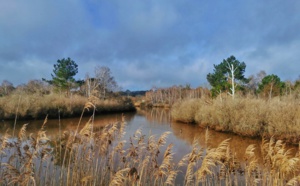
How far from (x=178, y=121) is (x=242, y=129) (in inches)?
423

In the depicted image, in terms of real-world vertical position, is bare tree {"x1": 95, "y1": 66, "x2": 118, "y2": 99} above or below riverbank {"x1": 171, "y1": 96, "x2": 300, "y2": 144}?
above

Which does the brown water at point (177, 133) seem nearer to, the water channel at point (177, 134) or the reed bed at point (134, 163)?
the water channel at point (177, 134)

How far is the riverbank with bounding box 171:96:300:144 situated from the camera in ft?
44.3

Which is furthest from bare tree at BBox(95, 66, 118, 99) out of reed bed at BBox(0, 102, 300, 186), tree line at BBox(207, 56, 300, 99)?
reed bed at BBox(0, 102, 300, 186)

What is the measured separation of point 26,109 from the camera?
24.3m

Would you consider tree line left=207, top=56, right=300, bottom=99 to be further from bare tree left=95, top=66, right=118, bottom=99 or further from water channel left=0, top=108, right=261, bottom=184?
bare tree left=95, top=66, right=118, bottom=99

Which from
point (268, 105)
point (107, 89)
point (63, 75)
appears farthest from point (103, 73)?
point (268, 105)

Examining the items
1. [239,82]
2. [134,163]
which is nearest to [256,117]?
[134,163]

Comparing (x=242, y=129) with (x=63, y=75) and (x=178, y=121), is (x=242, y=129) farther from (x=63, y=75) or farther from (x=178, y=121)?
(x=63, y=75)

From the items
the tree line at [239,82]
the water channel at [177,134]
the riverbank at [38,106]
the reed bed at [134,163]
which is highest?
the tree line at [239,82]

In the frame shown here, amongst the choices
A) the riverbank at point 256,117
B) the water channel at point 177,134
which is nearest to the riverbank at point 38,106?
the water channel at point 177,134

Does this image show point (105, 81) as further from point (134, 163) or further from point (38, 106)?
point (134, 163)

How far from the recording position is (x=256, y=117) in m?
15.6

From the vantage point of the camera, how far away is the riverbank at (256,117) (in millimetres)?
13508
